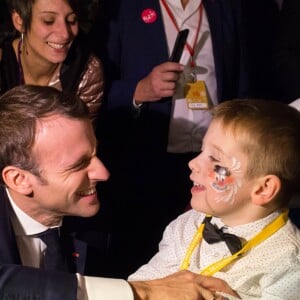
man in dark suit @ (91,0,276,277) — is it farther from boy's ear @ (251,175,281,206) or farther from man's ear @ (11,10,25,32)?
boy's ear @ (251,175,281,206)

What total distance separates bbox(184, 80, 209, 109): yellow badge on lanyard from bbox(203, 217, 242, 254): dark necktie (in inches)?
30.8

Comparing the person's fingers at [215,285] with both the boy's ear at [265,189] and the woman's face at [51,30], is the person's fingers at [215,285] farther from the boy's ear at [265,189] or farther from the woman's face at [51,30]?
the woman's face at [51,30]

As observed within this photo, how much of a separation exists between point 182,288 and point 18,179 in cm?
56

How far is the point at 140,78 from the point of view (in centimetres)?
236

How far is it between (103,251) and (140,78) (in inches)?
30.4

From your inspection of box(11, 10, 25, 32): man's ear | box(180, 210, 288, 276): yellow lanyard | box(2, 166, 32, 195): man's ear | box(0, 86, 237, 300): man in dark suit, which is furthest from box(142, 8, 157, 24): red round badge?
box(180, 210, 288, 276): yellow lanyard

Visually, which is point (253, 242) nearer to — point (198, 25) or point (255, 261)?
point (255, 261)

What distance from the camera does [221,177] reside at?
60.9 inches

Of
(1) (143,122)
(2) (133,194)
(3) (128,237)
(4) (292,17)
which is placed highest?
(4) (292,17)

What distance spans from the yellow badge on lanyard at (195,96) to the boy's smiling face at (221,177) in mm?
786

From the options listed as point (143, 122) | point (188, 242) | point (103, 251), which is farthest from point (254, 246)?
point (143, 122)

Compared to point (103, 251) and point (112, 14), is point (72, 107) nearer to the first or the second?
point (103, 251)

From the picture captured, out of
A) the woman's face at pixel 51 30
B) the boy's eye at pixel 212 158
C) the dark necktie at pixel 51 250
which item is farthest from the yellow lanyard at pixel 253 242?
the woman's face at pixel 51 30

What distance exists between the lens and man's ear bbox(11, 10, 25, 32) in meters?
2.29
